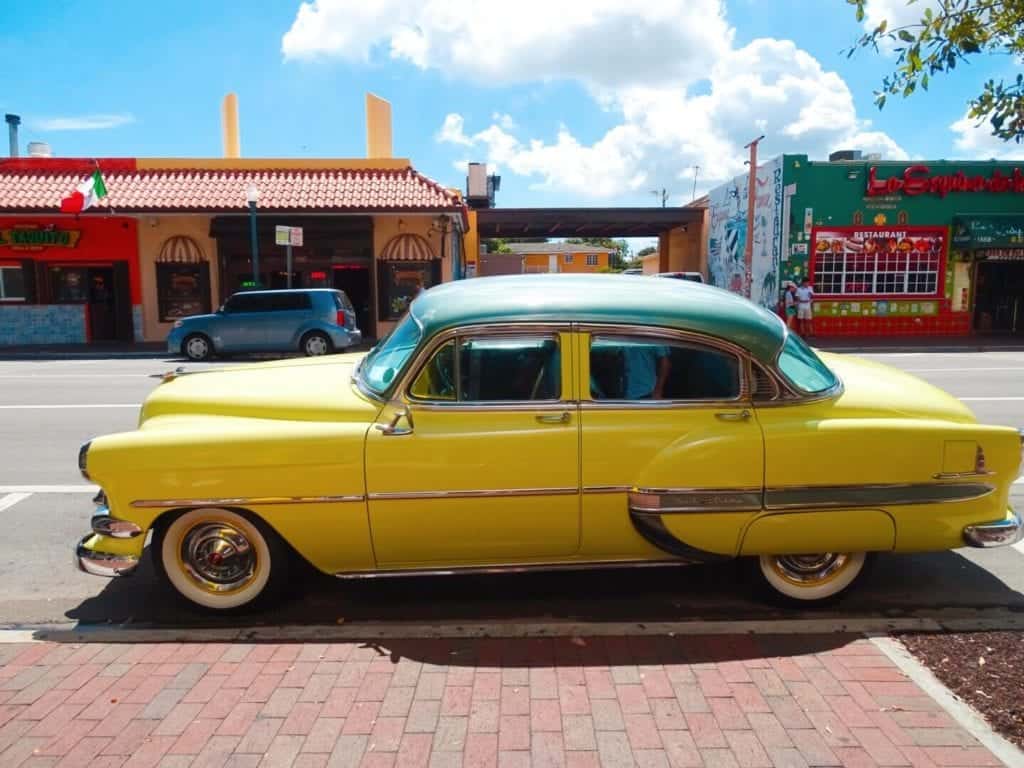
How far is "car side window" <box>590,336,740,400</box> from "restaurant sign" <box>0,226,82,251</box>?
862 inches

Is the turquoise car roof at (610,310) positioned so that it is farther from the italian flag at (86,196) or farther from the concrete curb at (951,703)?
the italian flag at (86,196)

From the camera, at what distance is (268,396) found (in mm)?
4035

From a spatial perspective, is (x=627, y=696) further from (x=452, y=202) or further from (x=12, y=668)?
(x=452, y=202)

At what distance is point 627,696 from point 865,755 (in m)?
0.89

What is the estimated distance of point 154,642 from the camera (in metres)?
3.74

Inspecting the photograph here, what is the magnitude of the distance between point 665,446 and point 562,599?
112cm

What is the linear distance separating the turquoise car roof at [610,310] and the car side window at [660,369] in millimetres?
99

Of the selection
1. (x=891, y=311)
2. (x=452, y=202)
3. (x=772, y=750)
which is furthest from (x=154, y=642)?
(x=891, y=311)

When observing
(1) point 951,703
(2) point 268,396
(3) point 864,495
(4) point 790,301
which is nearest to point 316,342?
(4) point 790,301

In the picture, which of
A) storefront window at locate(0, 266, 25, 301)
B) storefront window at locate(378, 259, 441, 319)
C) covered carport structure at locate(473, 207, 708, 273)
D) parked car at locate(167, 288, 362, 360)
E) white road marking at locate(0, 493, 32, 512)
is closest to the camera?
white road marking at locate(0, 493, 32, 512)

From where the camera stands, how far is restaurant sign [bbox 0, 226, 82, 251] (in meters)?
21.1

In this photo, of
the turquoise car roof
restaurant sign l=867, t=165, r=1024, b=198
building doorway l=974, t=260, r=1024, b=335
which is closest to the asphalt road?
the turquoise car roof

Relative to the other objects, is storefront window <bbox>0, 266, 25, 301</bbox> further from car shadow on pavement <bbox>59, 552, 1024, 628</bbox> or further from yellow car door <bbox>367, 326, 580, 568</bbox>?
yellow car door <bbox>367, 326, 580, 568</bbox>

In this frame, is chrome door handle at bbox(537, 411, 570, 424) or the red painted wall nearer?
chrome door handle at bbox(537, 411, 570, 424)
